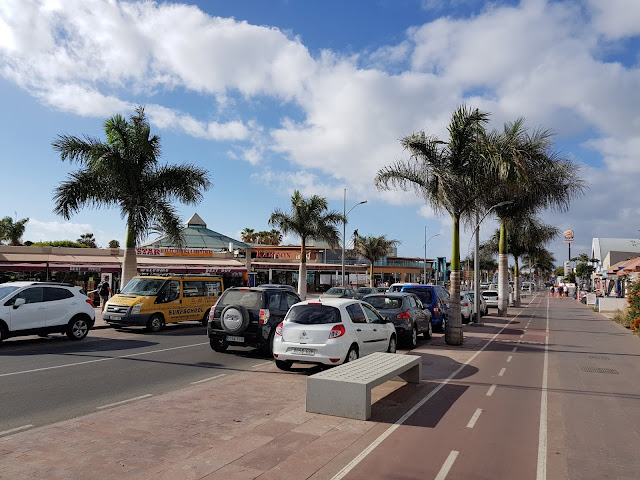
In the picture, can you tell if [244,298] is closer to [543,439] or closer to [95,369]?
[95,369]

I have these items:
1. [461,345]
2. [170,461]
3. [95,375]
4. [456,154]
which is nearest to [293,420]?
[170,461]

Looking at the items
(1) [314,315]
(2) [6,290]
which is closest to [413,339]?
(1) [314,315]

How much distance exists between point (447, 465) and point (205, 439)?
288 cm

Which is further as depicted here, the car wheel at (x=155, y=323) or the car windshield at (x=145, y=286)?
the car windshield at (x=145, y=286)

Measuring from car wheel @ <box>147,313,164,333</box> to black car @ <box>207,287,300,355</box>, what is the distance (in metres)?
5.26

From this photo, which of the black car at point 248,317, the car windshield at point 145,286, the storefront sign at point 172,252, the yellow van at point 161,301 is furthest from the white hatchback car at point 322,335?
the storefront sign at point 172,252

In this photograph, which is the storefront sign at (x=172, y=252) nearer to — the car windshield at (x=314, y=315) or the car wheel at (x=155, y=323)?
the car wheel at (x=155, y=323)

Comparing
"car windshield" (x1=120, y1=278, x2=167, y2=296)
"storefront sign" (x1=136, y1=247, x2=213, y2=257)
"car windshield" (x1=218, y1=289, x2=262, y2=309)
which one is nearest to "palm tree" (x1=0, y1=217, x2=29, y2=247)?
"storefront sign" (x1=136, y1=247, x2=213, y2=257)

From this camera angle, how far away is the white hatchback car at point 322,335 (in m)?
10.1

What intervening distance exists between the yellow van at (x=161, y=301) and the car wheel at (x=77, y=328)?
1.91m

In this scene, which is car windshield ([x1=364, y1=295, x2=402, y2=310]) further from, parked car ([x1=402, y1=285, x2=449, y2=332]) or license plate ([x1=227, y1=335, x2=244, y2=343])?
license plate ([x1=227, y1=335, x2=244, y2=343])

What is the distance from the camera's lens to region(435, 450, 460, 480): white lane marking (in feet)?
17.4

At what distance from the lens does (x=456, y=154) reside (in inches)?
661

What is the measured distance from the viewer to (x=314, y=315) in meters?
10.5
